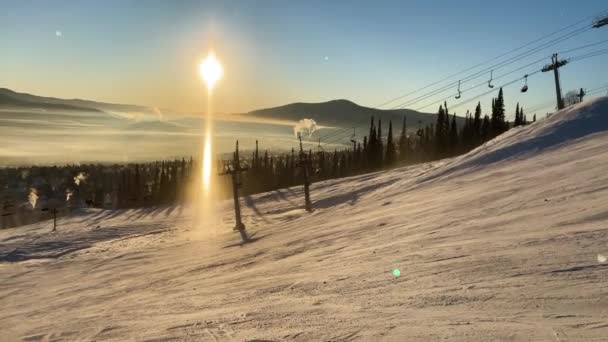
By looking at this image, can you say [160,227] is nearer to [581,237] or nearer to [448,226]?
[448,226]

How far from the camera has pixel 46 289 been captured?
2167 centimetres

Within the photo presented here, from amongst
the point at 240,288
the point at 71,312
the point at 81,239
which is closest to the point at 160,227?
the point at 81,239

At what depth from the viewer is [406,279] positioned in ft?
31.0

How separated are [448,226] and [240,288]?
6872 millimetres

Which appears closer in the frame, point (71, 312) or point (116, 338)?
point (116, 338)

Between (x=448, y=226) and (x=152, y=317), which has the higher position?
(x=448, y=226)

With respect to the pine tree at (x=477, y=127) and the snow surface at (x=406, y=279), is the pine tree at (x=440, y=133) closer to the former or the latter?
the pine tree at (x=477, y=127)

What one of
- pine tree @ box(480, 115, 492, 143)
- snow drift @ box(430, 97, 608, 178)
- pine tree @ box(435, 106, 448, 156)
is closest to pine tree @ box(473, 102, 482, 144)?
pine tree @ box(480, 115, 492, 143)

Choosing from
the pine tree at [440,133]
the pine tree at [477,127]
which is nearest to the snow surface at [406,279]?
the pine tree at [477,127]

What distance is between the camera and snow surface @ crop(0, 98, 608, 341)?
6949 mm

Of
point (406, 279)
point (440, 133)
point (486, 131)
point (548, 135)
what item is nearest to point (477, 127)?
point (486, 131)

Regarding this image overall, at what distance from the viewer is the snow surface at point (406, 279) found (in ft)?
22.8

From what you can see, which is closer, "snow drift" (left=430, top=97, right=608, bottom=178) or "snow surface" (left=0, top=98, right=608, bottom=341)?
"snow surface" (left=0, top=98, right=608, bottom=341)

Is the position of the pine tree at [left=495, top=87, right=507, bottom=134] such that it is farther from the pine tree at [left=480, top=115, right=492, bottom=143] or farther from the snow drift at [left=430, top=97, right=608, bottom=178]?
the snow drift at [left=430, top=97, right=608, bottom=178]
